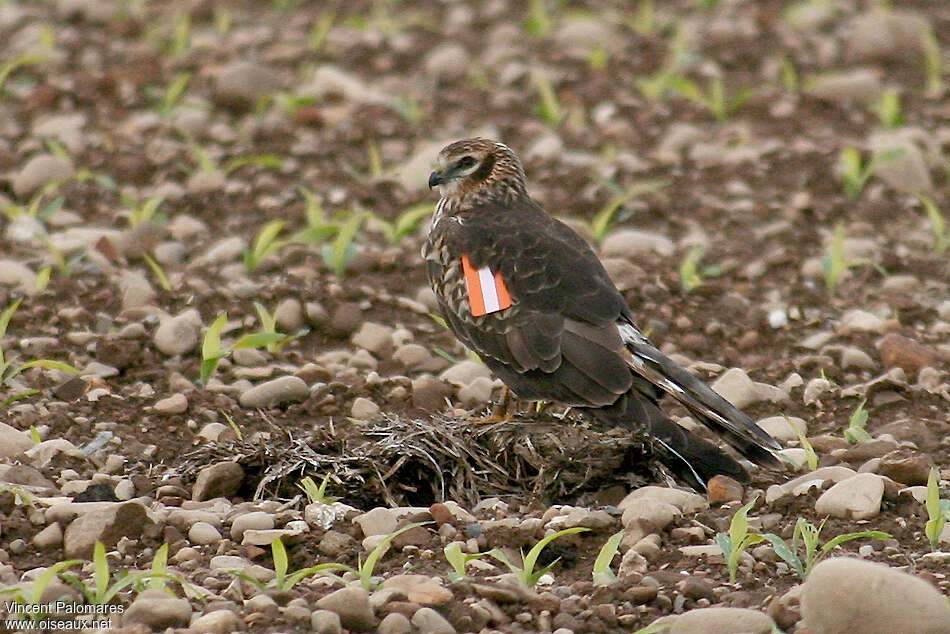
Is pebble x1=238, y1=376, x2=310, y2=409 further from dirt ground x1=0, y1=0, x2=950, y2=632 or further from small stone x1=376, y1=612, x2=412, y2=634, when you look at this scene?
small stone x1=376, y1=612, x2=412, y2=634

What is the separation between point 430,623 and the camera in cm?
432

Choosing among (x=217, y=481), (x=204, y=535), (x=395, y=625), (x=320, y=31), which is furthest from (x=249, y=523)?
(x=320, y=31)

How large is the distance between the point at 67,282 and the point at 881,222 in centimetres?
467

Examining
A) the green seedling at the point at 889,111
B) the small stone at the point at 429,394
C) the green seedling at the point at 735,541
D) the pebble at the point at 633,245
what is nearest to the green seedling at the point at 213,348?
the small stone at the point at 429,394

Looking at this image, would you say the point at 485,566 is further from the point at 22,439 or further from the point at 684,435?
the point at 22,439

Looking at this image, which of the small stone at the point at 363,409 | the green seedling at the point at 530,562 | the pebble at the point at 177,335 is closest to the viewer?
the green seedling at the point at 530,562

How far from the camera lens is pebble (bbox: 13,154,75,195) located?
887 centimetres

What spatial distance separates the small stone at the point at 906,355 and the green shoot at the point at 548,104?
3838 millimetres

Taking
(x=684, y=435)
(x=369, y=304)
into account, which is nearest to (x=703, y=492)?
(x=684, y=435)

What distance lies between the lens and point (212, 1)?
41.5 ft

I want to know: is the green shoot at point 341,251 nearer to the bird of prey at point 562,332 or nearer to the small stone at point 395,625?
the bird of prey at point 562,332

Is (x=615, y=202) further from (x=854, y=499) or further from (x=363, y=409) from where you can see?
(x=854, y=499)

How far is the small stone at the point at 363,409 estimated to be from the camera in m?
6.26

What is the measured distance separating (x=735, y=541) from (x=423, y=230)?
13.6 ft
